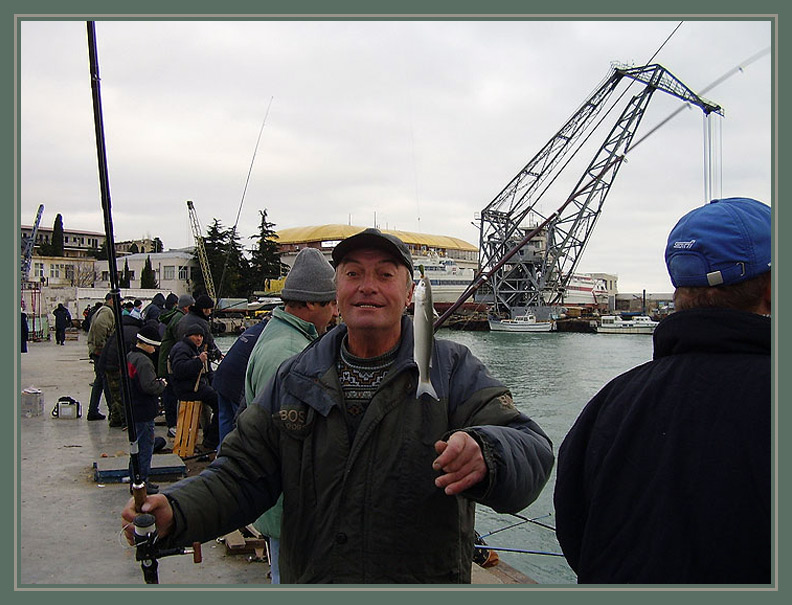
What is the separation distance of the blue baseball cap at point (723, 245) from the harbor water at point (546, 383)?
373 cm

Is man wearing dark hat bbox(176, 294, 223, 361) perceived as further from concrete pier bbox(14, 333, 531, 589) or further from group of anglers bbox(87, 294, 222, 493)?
concrete pier bbox(14, 333, 531, 589)

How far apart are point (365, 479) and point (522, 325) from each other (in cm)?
6240

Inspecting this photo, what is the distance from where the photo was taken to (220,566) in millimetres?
4852

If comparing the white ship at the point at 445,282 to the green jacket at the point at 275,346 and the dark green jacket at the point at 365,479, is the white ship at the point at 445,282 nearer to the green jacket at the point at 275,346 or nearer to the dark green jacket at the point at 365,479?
the green jacket at the point at 275,346

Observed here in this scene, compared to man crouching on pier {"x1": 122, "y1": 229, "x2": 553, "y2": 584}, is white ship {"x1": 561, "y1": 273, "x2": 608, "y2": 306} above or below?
above

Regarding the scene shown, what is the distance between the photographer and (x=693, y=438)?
5.31 ft

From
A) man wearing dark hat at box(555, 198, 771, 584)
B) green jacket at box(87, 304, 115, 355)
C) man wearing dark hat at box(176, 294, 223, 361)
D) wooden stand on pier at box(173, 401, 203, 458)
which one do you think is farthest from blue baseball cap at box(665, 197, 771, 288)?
green jacket at box(87, 304, 115, 355)

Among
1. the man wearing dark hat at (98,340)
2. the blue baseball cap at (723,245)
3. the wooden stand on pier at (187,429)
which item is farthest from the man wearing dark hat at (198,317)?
the blue baseball cap at (723,245)

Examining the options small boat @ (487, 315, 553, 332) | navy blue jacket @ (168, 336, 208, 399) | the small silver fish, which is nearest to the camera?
the small silver fish

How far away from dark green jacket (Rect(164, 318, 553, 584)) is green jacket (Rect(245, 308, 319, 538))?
756mm

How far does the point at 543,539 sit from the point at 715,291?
331 inches

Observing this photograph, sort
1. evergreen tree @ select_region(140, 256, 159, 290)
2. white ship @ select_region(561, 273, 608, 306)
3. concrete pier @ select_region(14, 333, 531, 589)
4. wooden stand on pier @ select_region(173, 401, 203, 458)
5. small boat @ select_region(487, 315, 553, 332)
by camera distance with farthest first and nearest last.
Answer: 1. white ship @ select_region(561, 273, 608, 306)
2. small boat @ select_region(487, 315, 553, 332)
3. evergreen tree @ select_region(140, 256, 159, 290)
4. wooden stand on pier @ select_region(173, 401, 203, 458)
5. concrete pier @ select_region(14, 333, 531, 589)

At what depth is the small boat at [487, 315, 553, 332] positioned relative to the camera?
6338 centimetres

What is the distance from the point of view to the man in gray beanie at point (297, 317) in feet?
11.2
